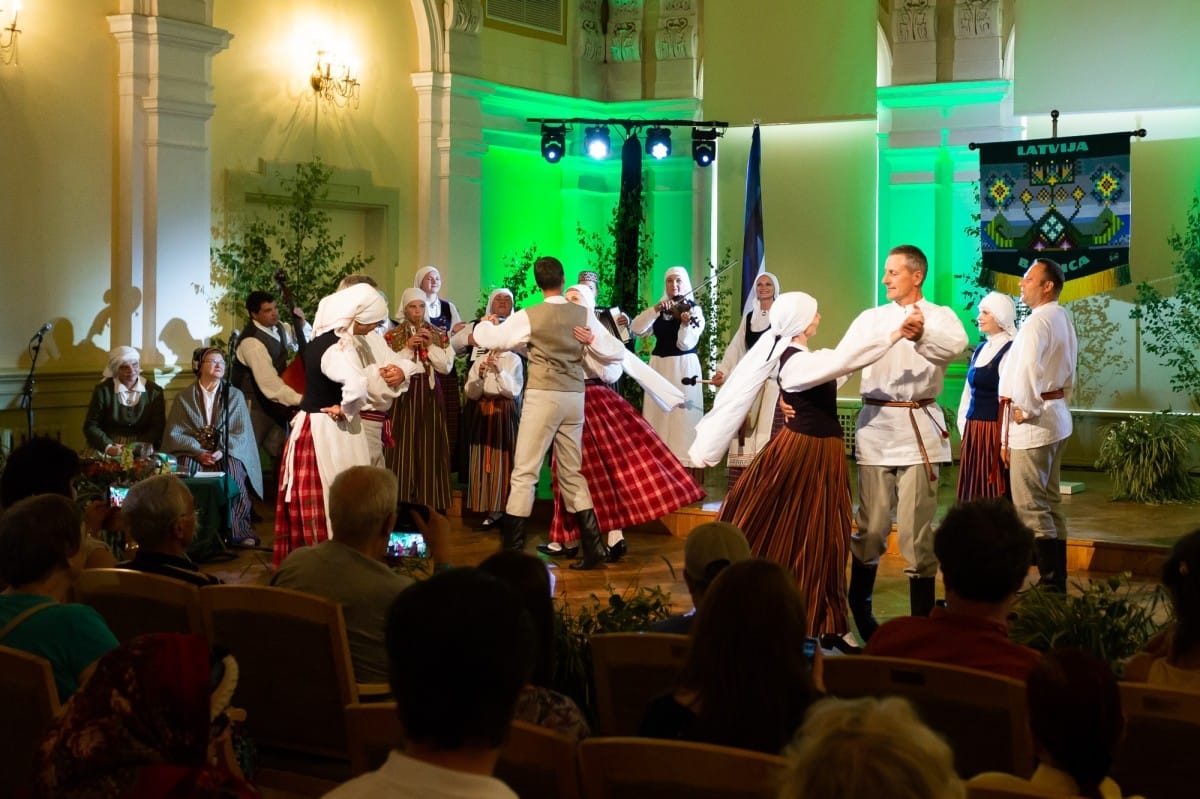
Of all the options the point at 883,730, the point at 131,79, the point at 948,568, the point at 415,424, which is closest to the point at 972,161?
the point at 415,424

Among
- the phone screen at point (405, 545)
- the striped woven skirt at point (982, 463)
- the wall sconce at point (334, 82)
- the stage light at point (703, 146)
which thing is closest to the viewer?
the phone screen at point (405, 545)

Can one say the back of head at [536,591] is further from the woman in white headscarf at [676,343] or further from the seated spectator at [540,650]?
the woman in white headscarf at [676,343]

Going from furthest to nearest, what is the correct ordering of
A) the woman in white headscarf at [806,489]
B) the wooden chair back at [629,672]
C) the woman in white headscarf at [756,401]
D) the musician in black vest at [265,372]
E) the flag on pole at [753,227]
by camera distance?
the flag on pole at [753,227], the musician in black vest at [265,372], the woman in white headscarf at [756,401], the woman in white headscarf at [806,489], the wooden chair back at [629,672]

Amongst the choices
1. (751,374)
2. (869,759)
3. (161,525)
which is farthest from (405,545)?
(869,759)

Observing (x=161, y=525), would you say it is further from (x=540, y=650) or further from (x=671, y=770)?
(x=671, y=770)

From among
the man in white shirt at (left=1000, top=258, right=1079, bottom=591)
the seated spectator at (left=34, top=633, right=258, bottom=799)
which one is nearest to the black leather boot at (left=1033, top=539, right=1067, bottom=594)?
the man in white shirt at (left=1000, top=258, right=1079, bottom=591)

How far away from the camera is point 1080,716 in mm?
1818

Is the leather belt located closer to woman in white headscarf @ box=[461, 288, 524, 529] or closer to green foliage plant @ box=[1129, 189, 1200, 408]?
woman in white headscarf @ box=[461, 288, 524, 529]

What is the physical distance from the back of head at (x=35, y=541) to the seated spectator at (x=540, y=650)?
2.84 feet

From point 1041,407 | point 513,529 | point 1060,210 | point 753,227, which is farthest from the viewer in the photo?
point 753,227

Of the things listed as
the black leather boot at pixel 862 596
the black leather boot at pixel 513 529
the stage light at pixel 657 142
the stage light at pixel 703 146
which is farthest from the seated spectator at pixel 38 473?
the stage light at pixel 703 146

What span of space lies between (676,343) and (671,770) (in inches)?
272

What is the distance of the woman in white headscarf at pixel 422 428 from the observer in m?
7.46

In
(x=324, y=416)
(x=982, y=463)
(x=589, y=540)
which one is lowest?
(x=589, y=540)
